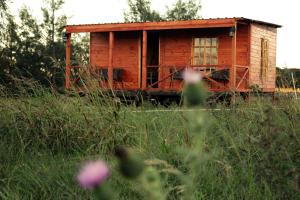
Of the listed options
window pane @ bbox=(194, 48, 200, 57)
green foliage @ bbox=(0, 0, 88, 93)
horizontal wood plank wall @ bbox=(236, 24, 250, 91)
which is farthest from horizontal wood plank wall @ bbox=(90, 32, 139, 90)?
green foliage @ bbox=(0, 0, 88, 93)

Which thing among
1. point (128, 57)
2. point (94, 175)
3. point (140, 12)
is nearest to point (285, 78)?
point (94, 175)

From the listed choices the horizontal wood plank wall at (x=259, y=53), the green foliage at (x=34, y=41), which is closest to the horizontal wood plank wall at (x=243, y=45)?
the horizontal wood plank wall at (x=259, y=53)

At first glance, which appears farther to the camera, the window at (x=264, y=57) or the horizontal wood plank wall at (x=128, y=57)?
the horizontal wood plank wall at (x=128, y=57)

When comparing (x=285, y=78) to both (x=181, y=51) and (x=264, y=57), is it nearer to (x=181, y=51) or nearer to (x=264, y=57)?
(x=181, y=51)

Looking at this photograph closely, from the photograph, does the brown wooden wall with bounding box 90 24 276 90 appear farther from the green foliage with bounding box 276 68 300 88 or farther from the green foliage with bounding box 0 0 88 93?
the green foliage with bounding box 0 0 88 93

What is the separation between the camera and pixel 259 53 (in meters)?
18.7

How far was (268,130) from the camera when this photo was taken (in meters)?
3.58

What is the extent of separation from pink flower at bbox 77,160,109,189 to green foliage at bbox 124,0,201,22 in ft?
129

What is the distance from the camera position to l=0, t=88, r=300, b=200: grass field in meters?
3.46

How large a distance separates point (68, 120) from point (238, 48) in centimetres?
1350

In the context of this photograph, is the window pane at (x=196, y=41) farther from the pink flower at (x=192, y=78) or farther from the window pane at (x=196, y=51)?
the pink flower at (x=192, y=78)

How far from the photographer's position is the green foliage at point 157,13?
131ft

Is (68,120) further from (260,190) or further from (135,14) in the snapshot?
(135,14)

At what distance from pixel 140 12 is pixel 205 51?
22.6 meters
